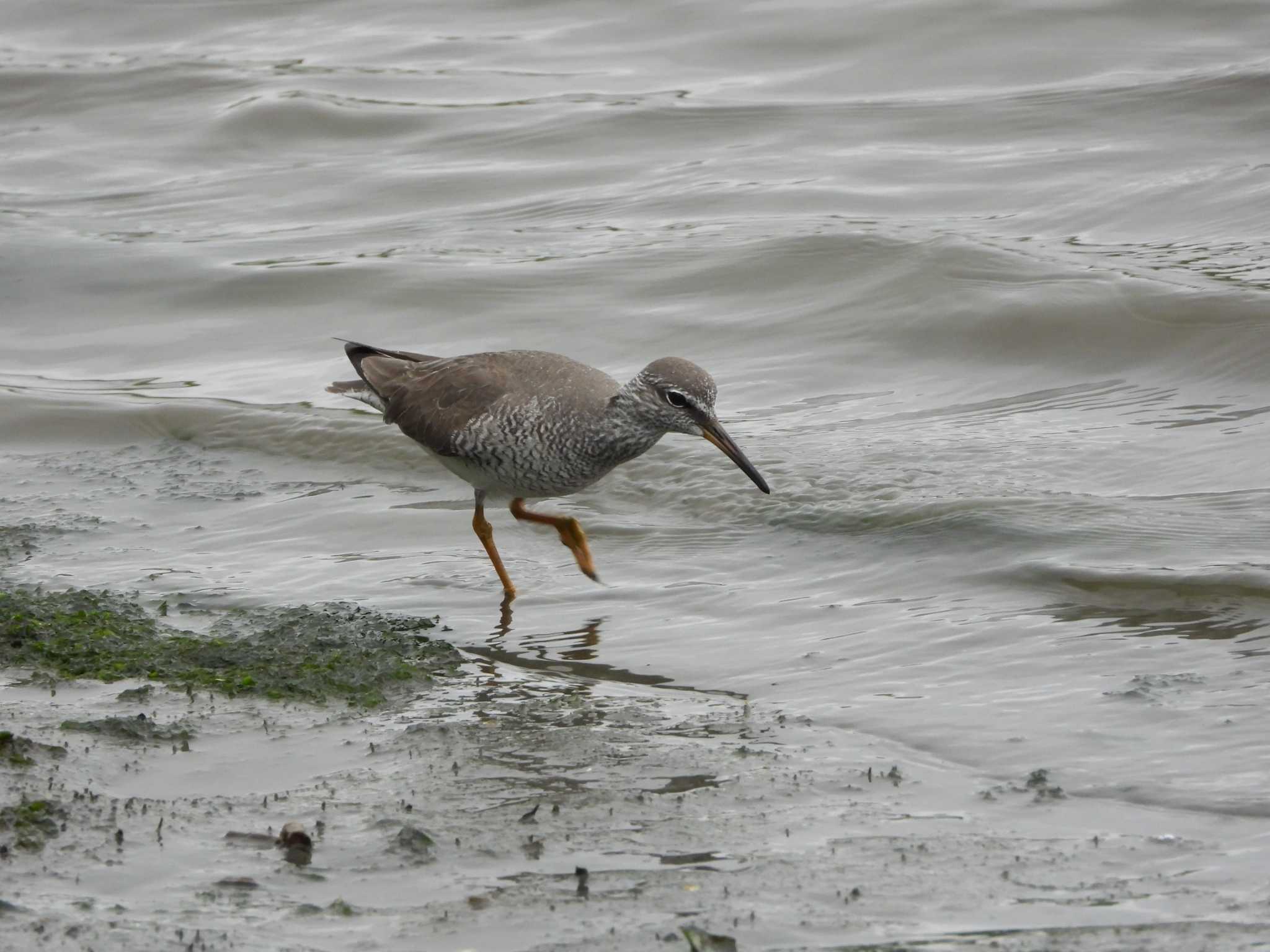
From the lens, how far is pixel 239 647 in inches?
246

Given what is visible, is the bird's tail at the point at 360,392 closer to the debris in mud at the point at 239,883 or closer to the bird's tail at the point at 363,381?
the bird's tail at the point at 363,381

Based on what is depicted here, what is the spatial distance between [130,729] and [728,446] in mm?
3032

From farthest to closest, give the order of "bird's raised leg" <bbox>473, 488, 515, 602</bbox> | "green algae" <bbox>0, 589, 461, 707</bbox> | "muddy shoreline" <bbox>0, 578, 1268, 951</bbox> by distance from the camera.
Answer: "bird's raised leg" <bbox>473, 488, 515, 602</bbox>, "green algae" <bbox>0, 589, 461, 707</bbox>, "muddy shoreline" <bbox>0, 578, 1268, 951</bbox>

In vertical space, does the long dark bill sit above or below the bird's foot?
above

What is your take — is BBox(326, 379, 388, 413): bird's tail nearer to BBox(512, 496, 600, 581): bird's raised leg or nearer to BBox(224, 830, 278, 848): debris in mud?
BBox(512, 496, 600, 581): bird's raised leg

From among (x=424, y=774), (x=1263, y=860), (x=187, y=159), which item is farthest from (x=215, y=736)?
(x=187, y=159)

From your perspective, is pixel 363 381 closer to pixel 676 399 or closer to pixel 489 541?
pixel 489 541

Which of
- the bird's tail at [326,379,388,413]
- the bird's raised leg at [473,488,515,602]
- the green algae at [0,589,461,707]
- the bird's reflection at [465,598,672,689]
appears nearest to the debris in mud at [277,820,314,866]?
the green algae at [0,589,461,707]

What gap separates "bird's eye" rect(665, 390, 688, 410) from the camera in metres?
7.16

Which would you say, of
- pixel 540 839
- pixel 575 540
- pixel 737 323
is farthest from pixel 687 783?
pixel 737 323

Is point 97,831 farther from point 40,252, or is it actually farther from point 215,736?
point 40,252

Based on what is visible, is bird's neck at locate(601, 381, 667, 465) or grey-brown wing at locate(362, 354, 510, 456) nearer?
bird's neck at locate(601, 381, 667, 465)

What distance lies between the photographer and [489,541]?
7812 millimetres

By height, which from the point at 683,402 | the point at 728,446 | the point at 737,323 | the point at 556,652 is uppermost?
the point at 683,402
